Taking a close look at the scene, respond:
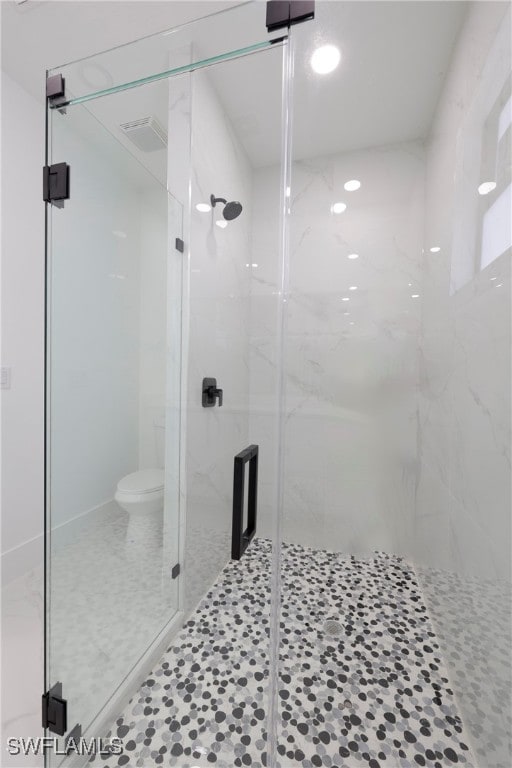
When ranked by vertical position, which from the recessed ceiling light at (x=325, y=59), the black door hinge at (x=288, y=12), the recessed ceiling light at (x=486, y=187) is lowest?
the recessed ceiling light at (x=486, y=187)

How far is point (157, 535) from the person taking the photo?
50.2 inches

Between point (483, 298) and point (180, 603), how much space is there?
1.58 meters

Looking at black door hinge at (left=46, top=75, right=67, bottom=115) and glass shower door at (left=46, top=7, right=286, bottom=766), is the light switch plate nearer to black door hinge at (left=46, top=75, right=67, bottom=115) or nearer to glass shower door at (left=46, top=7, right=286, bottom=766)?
glass shower door at (left=46, top=7, right=286, bottom=766)

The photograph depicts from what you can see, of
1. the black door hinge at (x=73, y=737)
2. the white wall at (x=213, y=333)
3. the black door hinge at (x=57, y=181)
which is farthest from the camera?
the white wall at (x=213, y=333)

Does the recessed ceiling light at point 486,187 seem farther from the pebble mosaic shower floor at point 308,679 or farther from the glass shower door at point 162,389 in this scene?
the pebble mosaic shower floor at point 308,679

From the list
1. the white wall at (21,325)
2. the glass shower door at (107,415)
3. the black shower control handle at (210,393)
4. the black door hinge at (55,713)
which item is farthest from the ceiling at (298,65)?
the black door hinge at (55,713)

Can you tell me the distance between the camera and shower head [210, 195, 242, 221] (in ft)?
4.30

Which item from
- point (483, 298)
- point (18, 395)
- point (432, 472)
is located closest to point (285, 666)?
point (432, 472)

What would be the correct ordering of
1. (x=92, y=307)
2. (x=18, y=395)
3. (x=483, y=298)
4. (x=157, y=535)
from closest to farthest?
(x=483, y=298) → (x=92, y=307) → (x=157, y=535) → (x=18, y=395)

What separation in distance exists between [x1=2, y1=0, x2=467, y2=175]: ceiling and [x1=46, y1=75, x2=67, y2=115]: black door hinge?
0.14 ft

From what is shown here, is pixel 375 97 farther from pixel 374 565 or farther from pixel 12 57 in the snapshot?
pixel 374 565

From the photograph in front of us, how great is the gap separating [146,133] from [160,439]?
1.24 meters

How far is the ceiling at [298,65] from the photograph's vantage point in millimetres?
1104

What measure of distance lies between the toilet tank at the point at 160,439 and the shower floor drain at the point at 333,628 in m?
0.91
